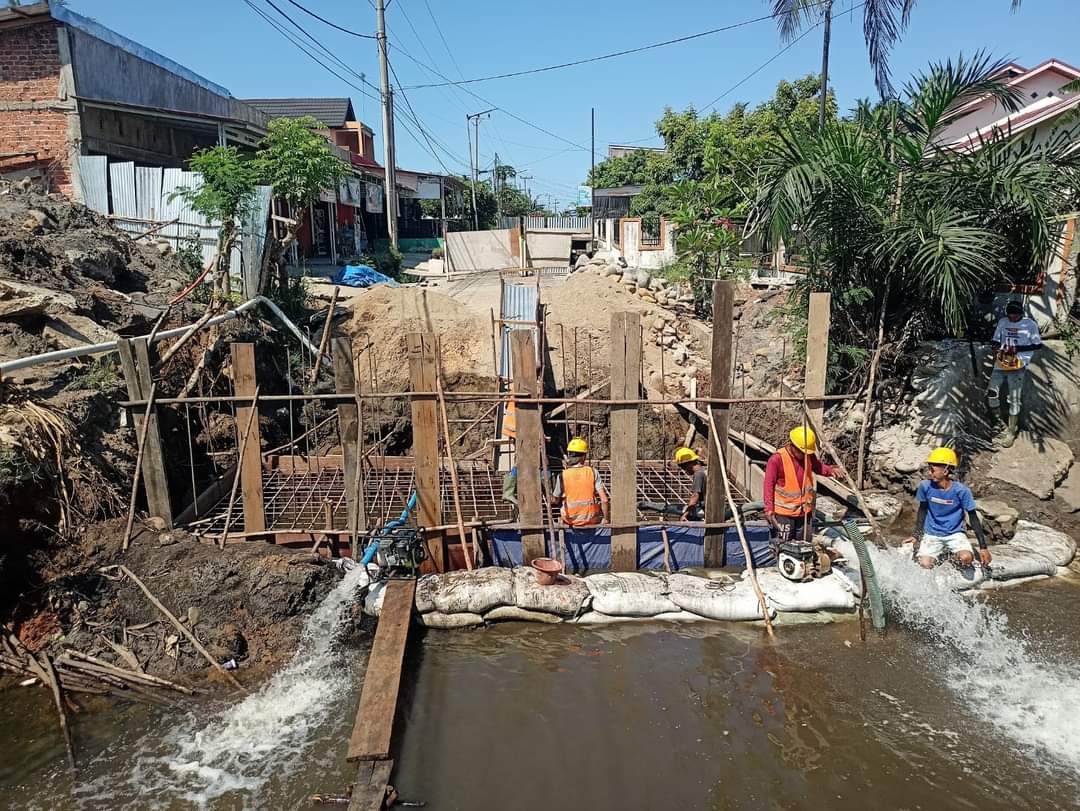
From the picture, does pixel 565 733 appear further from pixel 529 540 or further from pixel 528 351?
pixel 528 351

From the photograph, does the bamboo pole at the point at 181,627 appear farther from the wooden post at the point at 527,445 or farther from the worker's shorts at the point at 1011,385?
the worker's shorts at the point at 1011,385

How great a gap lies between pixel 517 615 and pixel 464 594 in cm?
54

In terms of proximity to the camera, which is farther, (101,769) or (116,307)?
(116,307)

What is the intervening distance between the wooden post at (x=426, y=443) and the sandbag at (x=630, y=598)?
5.29 feet

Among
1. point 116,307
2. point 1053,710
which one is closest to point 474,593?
point 1053,710

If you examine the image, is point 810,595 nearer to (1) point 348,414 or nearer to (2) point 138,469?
(1) point 348,414

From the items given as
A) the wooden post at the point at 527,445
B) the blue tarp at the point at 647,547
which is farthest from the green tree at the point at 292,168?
the blue tarp at the point at 647,547

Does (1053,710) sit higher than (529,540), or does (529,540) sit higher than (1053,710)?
(529,540)

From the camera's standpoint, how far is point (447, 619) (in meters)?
6.82

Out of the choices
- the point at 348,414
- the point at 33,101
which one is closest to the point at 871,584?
the point at 348,414

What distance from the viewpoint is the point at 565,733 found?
5.52m

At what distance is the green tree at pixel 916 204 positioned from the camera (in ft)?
29.2

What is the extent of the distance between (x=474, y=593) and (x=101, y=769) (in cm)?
312

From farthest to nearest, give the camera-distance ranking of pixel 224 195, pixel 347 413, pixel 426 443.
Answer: pixel 224 195 → pixel 426 443 → pixel 347 413
